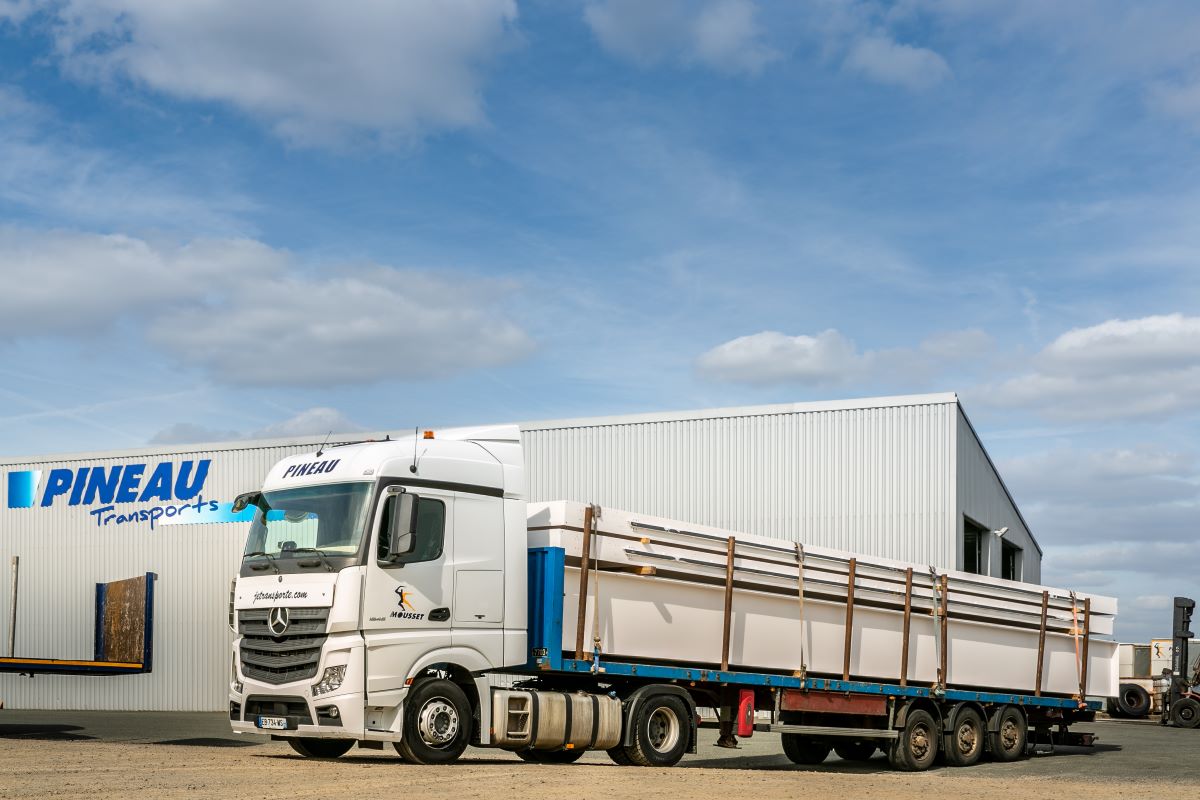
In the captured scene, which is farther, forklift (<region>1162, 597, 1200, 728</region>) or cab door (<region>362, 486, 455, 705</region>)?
forklift (<region>1162, 597, 1200, 728</region>)

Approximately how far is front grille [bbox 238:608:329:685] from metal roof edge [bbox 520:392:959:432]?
17.7 metres

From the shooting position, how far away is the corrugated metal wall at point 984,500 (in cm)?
2930

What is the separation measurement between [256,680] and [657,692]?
15.0ft

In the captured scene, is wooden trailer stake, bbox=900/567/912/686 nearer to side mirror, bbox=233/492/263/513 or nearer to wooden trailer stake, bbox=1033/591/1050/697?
wooden trailer stake, bbox=1033/591/1050/697

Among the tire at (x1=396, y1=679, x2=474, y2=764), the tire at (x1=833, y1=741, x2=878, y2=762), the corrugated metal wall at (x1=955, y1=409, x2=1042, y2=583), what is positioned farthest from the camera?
the corrugated metal wall at (x1=955, y1=409, x2=1042, y2=583)

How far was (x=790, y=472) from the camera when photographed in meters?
30.1

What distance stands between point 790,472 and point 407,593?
17291 millimetres

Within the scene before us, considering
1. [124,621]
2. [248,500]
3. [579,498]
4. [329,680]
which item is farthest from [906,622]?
[124,621]

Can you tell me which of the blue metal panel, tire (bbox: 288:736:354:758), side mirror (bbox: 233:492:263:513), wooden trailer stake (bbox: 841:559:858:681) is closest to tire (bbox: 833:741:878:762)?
wooden trailer stake (bbox: 841:559:858:681)

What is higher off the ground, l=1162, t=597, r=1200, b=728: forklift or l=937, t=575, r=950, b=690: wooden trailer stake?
l=937, t=575, r=950, b=690: wooden trailer stake

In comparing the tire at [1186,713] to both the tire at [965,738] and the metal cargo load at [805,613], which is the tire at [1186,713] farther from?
the tire at [965,738]

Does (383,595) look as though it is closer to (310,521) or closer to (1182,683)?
(310,521)

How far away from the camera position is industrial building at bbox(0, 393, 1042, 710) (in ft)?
95.5

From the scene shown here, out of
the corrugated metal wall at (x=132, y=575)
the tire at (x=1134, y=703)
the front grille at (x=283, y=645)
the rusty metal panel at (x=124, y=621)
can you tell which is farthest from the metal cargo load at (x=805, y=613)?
the rusty metal panel at (x=124, y=621)
